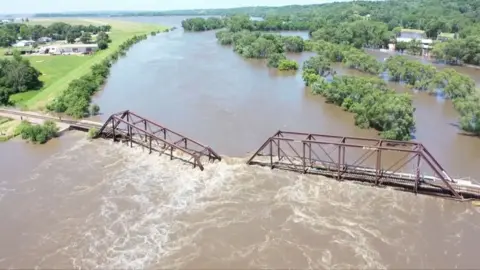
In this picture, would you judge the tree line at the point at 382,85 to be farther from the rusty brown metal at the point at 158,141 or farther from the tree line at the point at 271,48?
the rusty brown metal at the point at 158,141

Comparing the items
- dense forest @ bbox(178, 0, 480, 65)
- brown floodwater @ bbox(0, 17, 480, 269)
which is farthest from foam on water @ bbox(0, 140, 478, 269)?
dense forest @ bbox(178, 0, 480, 65)

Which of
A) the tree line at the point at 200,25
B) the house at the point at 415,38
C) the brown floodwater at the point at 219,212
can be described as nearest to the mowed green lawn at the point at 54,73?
the brown floodwater at the point at 219,212

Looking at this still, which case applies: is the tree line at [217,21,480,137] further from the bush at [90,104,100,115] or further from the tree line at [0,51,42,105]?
the tree line at [0,51,42,105]

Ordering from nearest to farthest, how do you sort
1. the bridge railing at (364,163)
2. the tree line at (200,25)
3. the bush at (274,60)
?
1. the bridge railing at (364,163)
2. the bush at (274,60)
3. the tree line at (200,25)

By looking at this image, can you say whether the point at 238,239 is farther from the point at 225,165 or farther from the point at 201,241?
the point at 225,165

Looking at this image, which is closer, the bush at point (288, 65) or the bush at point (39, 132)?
the bush at point (39, 132)

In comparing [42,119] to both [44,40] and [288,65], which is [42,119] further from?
[44,40]

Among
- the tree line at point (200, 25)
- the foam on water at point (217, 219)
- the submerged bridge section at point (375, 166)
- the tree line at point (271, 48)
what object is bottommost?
the foam on water at point (217, 219)
